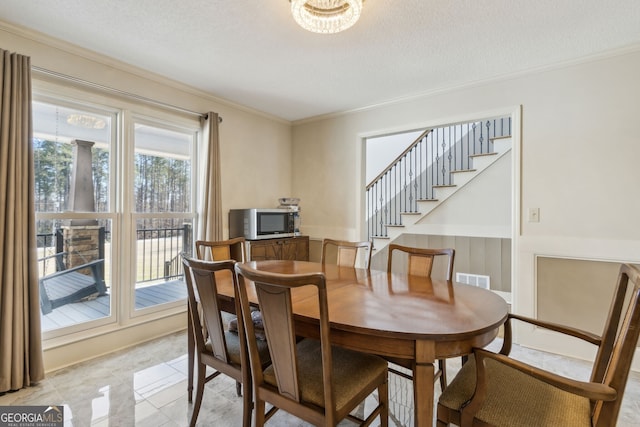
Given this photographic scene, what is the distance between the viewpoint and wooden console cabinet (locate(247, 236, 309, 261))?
3.39 metres

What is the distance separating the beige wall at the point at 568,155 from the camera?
245cm

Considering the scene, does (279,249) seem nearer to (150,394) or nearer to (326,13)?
(150,394)

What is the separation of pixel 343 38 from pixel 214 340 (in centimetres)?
224

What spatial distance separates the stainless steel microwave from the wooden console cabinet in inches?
2.5

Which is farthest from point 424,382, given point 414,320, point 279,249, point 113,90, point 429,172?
point 429,172

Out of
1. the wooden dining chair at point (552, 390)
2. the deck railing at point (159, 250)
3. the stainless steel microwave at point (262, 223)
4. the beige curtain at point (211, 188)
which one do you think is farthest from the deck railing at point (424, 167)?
the wooden dining chair at point (552, 390)

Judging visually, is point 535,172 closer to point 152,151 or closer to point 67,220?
point 152,151

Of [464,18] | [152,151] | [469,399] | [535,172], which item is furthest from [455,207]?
[152,151]

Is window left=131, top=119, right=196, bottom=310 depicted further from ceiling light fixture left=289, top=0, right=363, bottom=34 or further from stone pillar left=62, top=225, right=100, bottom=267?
ceiling light fixture left=289, top=0, right=363, bottom=34

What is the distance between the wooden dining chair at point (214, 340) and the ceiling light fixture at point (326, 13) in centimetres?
145

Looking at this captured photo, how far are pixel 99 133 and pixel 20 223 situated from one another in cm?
100

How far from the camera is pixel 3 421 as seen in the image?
1.80 m

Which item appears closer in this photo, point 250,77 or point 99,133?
point 99,133

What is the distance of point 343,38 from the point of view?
232 cm
